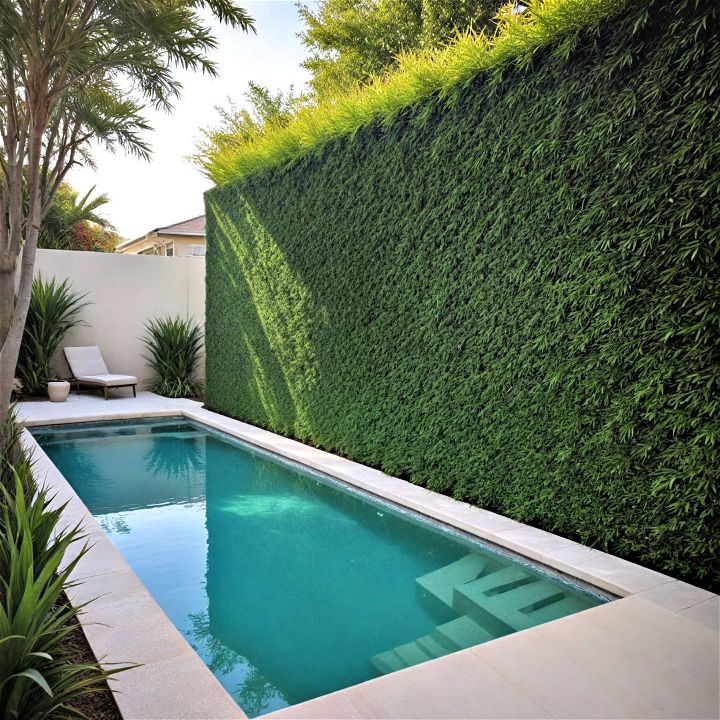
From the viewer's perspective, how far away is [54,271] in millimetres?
12195

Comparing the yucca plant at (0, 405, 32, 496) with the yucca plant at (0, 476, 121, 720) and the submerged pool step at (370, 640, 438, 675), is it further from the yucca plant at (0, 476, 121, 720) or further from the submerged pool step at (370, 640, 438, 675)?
Result: the submerged pool step at (370, 640, 438, 675)

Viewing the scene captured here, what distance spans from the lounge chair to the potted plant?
55 cm

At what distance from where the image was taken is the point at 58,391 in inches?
429

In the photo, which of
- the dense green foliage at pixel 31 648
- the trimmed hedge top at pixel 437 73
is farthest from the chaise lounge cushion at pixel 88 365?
the dense green foliage at pixel 31 648

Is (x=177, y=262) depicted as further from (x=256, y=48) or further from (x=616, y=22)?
(x=616, y=22)

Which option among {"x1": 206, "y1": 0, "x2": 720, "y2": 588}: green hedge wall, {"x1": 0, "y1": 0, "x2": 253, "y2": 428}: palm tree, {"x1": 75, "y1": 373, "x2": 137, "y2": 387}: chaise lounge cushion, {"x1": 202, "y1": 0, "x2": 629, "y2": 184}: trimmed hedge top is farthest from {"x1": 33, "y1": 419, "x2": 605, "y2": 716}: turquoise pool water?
{"x1": 75, "y1": 373, "x2": 137, "y2": 387}: chaise lounge cushion

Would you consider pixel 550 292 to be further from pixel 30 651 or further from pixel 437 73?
pixel 30 651

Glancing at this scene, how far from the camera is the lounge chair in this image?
37.3 ft

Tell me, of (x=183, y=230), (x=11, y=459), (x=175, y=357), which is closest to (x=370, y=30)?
(x=183, y=230)

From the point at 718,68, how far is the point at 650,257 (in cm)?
113

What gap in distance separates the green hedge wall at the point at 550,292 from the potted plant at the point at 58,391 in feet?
19.7

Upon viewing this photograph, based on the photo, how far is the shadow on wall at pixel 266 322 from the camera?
792 cm

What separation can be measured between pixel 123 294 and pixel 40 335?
81.3 inches

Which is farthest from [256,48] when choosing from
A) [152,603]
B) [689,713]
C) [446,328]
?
[689,713]
